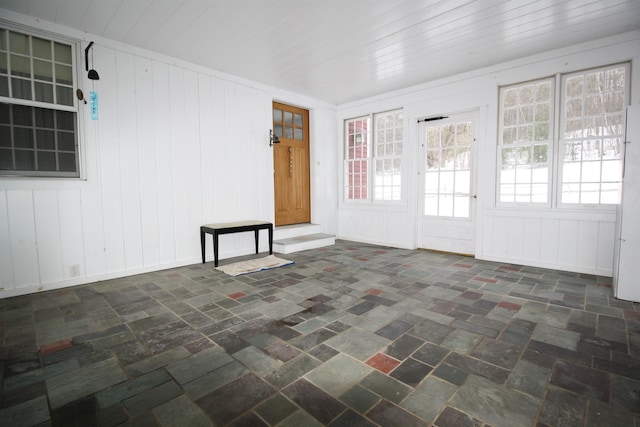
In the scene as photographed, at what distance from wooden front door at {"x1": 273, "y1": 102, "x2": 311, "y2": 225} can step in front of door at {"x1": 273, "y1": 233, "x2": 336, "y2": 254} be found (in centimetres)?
57

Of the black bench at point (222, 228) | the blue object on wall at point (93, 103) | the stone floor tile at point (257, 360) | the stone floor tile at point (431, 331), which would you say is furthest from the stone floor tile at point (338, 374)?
the blue object on wall at point (93, 103)

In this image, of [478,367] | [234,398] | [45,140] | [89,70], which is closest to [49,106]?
[45,140]

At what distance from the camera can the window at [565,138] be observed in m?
3.88

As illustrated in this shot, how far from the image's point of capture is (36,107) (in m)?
3.42

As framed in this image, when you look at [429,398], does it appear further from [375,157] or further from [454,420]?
[375,157]

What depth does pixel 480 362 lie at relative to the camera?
204 cm

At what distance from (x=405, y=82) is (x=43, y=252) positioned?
18.4 feet

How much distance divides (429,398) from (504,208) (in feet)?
12.7

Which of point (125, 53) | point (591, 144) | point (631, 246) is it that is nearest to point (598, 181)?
point (591, 144)

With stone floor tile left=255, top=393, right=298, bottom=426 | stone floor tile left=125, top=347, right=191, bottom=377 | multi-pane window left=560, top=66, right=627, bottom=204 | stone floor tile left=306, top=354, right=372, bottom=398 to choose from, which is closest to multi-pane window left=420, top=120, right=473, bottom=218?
multi-pane window left=560, top=66, right=627, bottom=204

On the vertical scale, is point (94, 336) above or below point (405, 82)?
below

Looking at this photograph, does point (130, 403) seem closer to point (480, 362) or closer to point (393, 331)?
point (393, 331)

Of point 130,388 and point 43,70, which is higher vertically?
point 43,70

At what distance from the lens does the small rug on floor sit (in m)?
4.19
